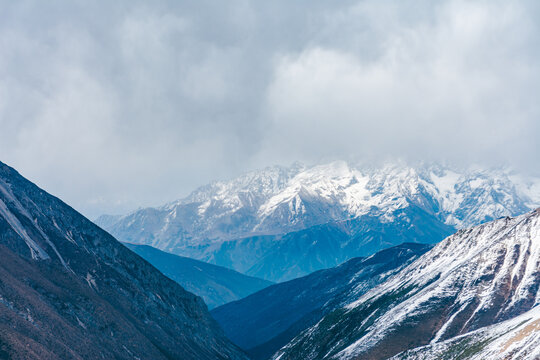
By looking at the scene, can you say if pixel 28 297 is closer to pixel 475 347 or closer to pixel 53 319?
pixel 53 319

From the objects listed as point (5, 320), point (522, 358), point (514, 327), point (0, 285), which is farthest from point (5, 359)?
point (514, 327)

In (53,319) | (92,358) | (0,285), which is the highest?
(0,285)

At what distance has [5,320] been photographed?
16900 centimetres

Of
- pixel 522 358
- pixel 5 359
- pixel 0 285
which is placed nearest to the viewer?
pixel 5 359

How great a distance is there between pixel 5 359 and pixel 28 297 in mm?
49619

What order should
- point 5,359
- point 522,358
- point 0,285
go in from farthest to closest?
point 0,285
point 522,358
point 5,359

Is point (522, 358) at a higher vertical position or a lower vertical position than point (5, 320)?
lower

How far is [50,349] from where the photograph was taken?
570 ft

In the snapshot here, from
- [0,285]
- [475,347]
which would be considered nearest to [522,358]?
[475,347]

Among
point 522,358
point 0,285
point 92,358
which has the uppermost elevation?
point 0,285

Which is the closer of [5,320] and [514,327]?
[5,320]

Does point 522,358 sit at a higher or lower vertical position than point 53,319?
lower

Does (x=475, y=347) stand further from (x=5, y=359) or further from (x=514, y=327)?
(x=5, y=359)

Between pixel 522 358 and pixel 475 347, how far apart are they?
31361 mm
